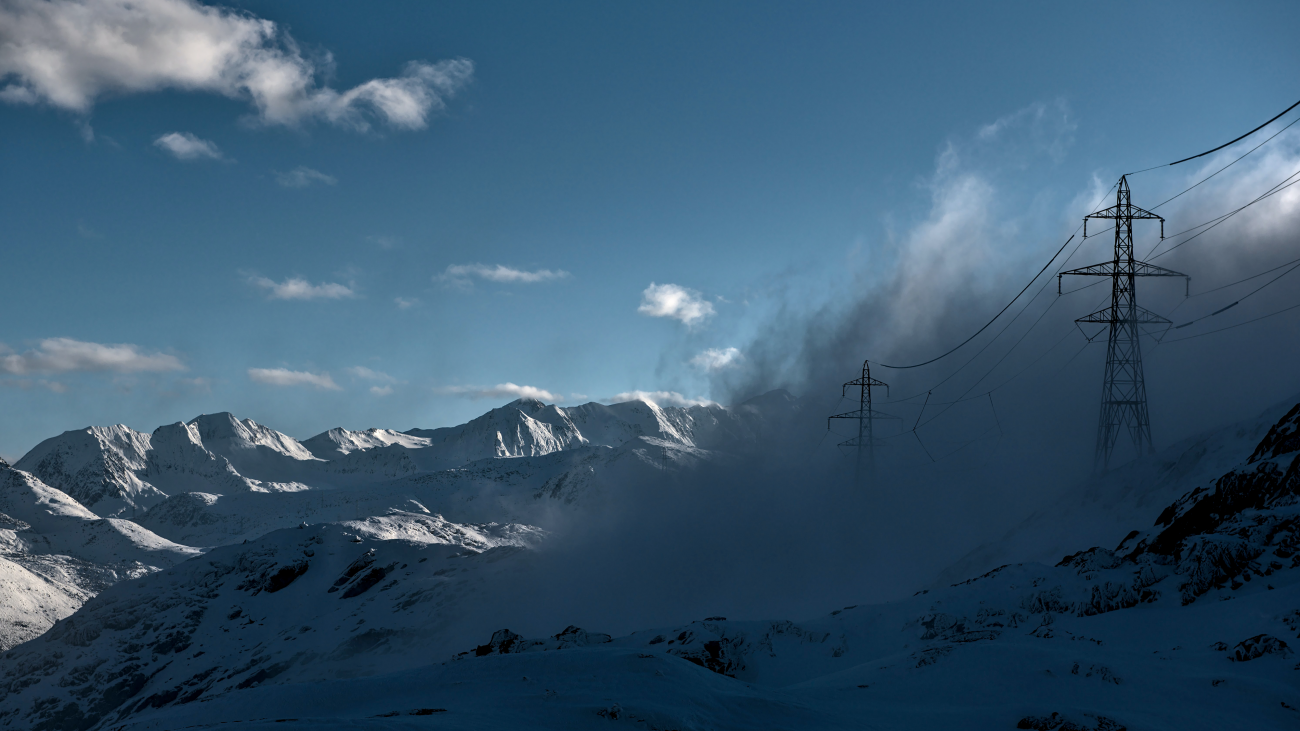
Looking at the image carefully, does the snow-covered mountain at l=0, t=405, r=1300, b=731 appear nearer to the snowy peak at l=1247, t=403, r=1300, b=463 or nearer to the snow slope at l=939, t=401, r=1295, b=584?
the snowy peak at l=1247, t=403, r=1300, b=463

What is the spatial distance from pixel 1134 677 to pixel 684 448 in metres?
180

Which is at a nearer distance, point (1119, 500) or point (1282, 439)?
point (1282, 439)

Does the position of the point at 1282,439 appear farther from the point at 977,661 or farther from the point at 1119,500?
the point at 977,661

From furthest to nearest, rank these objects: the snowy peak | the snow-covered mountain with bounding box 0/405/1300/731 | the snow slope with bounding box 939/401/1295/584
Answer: the snow slope with bounding box 939/401/1295/584
the snowy peak
the snow-covered mountain with bounding box 0/405/1300/731

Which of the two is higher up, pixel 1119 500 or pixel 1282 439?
pixel 1282 439

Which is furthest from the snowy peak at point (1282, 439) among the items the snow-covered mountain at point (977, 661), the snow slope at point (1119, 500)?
the snow slope at point (1119, 500)

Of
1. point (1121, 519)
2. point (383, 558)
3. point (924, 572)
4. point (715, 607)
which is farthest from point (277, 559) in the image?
point (1121, 519)

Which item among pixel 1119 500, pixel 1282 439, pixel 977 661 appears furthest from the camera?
pixel 1119 500

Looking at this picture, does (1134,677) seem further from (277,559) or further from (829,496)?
(277,559)

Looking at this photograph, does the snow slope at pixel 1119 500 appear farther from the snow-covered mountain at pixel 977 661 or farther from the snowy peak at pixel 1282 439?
the snowy peak at pixel 1282 439

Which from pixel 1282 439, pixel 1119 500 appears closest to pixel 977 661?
pixel 1282 439

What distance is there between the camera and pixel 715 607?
69.4 metres

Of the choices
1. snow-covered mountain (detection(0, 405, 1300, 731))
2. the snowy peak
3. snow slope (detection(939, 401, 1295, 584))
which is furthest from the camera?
snow slope (detection(939, 401, 1295, 584))

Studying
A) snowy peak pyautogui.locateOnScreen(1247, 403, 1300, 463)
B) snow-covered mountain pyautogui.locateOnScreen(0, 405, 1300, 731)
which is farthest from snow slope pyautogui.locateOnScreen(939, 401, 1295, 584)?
snowy peak pyautogui.locateOnScreen(1247, 403, 1300, 463)
